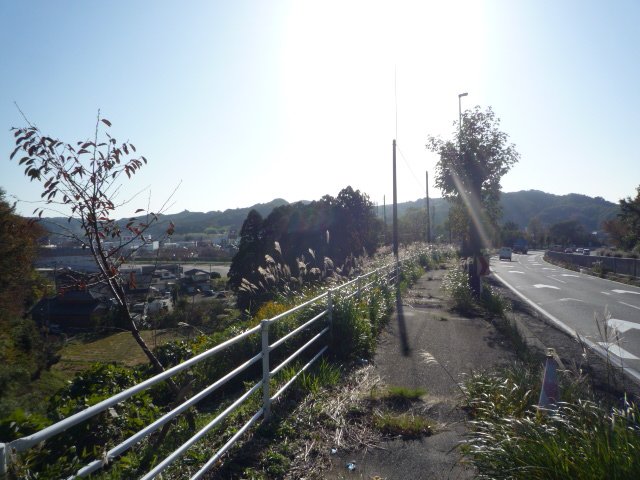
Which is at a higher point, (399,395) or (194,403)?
(194,403)

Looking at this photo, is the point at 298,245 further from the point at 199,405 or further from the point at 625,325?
the point at 199,405

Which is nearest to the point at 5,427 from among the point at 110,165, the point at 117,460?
the point at 117,460

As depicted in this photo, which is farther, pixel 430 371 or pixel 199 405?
pixel 430 371

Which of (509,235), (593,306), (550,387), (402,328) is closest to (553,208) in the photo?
(509,235)

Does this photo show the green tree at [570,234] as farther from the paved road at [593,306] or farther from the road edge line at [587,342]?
the road edge line at [587,342]

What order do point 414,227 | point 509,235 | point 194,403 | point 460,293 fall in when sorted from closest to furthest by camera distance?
point 194,403 < point 460,293 < point 414,227 < point 509,235

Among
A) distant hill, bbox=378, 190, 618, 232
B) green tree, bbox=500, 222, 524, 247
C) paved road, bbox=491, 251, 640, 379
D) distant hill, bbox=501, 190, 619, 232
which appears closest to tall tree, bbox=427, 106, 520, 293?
paved road, bbox=491, 251, 640, 379

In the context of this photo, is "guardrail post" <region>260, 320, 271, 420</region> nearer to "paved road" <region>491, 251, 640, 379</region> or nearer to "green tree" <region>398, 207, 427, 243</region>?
"paved road" <region>491, 251, 640, 379</region>

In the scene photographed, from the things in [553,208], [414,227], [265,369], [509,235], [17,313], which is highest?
[553,208]

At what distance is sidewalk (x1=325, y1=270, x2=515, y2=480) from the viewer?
4.43 m

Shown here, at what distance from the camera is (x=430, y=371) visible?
7.47 meters

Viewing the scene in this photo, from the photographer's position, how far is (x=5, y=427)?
3615mm

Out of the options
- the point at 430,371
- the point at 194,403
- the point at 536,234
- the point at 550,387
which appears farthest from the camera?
the point at 536,234

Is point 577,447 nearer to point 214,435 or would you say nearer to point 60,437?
point 214,435
